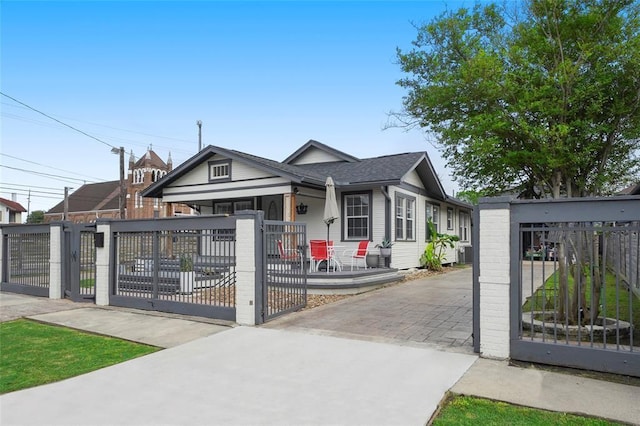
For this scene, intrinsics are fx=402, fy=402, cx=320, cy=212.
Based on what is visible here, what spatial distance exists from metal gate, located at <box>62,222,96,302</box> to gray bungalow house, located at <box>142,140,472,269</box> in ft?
16.6

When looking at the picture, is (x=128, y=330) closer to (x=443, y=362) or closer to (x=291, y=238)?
(x=291, y=238)

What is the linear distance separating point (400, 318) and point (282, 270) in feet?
7.51

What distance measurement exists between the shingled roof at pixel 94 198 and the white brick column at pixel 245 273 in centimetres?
4832

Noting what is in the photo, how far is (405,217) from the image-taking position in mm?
14609

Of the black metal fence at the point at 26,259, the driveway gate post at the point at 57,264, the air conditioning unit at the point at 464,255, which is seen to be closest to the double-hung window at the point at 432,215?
the air conditioning unit at the point at 464,255

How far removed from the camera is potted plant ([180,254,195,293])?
7.55 metres

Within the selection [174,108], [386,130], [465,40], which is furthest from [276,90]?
[465,40]

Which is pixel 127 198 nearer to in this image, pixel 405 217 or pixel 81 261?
pixel 405 217

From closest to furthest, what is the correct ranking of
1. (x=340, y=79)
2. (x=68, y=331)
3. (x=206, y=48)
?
(x=68, y=331) < (x=206, y=48) < (x=340, y=79)

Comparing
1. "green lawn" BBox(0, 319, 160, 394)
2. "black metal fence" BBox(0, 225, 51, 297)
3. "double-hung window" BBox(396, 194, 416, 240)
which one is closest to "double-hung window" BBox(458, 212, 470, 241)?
"double-hung window" BBox(396, 194, 416, 240)

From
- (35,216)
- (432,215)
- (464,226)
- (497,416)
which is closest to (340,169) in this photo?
(432,215)

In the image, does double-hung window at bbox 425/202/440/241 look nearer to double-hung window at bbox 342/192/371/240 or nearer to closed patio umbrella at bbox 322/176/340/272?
double-hung window at bbox 342/192/371/240

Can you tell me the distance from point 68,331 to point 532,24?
8535 millimetres

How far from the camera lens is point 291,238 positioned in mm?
7715
